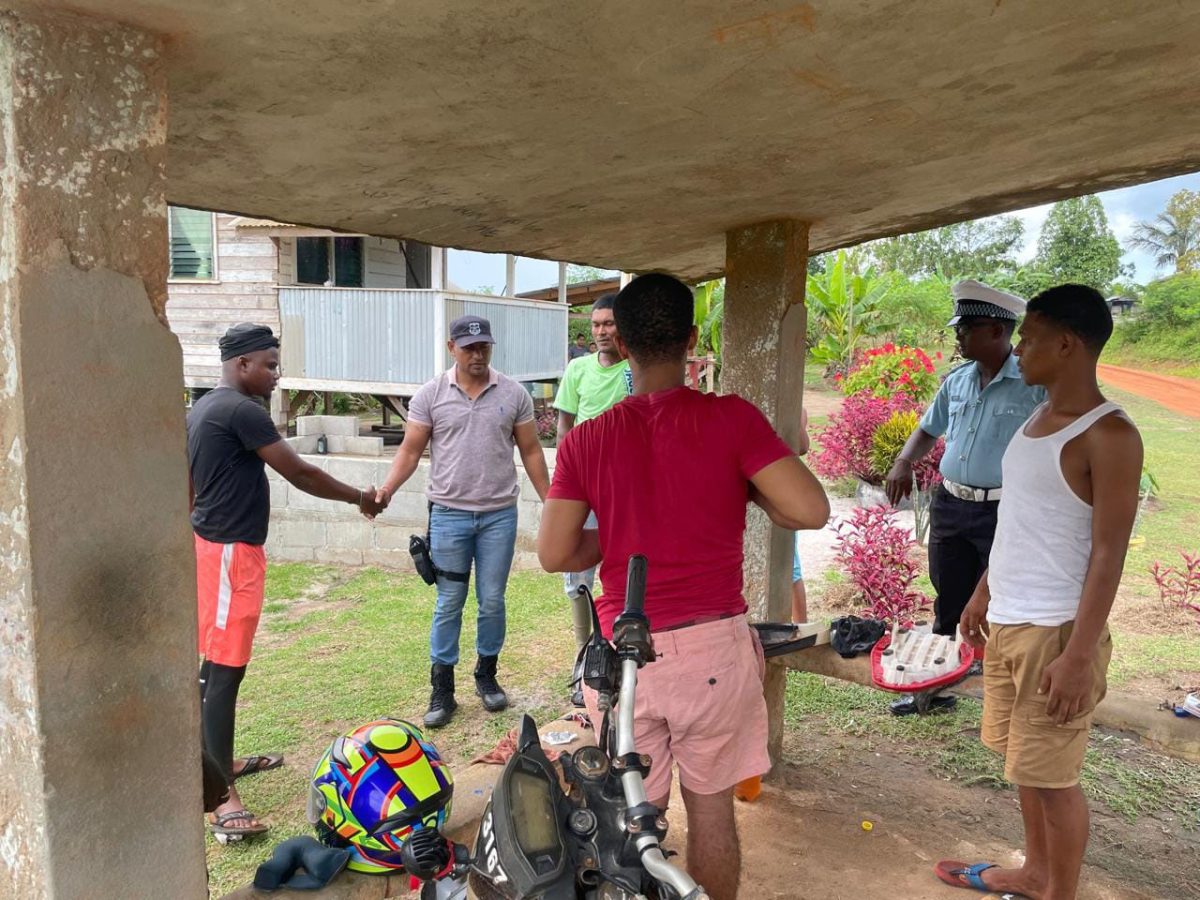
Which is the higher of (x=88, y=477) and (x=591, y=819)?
(x=88, y=477)

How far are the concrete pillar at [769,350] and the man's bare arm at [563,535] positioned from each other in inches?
66.8

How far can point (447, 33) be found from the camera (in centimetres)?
166

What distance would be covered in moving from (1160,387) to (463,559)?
80.7ft

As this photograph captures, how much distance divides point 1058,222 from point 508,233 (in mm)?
39347

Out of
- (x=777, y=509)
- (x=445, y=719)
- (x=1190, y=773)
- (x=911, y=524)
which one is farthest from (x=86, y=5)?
(x=911, y=524)

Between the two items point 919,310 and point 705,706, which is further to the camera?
point 919,310

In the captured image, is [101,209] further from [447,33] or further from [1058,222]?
[1058,222]

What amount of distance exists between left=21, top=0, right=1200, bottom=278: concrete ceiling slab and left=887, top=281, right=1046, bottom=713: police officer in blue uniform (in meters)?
0.56

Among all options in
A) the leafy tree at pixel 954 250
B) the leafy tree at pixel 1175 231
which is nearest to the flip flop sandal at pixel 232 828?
the leafy tree at pixel 954 250

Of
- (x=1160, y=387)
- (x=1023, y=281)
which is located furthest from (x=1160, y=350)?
(x=1023, y=281)

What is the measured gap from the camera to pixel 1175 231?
4109cm

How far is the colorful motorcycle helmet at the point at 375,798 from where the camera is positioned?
2.42 m

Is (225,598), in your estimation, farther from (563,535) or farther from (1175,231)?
(1175,231)

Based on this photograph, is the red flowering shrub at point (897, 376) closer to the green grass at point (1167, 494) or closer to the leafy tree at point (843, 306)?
the green grass at point (1167, 494)
